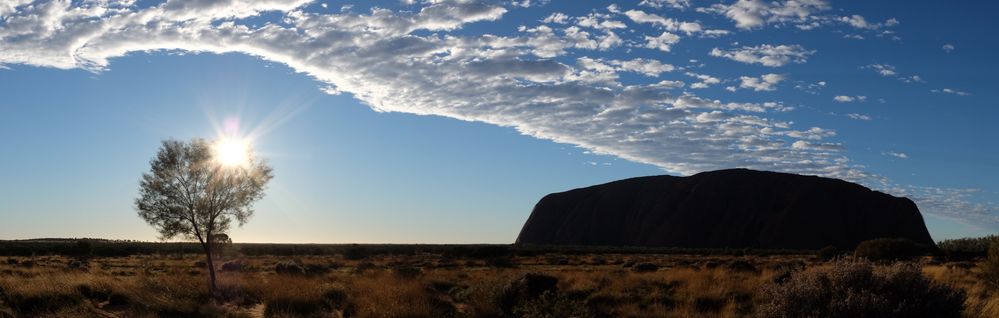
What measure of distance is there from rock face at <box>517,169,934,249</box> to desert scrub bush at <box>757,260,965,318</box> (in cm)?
9646

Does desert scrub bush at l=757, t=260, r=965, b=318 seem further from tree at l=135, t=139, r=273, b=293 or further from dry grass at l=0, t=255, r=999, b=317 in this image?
tree at l=135, t=139, r=273, b=293

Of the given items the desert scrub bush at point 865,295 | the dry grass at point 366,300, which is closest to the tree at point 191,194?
the dry grass at point 366,300

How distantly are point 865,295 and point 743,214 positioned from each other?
105183mm

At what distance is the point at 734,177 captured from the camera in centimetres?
11838

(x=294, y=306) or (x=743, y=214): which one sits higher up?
(x=743, y=214)

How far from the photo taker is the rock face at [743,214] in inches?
4092

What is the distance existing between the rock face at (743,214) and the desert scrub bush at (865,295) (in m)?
96.5

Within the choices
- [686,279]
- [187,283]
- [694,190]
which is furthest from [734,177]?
[187,283]

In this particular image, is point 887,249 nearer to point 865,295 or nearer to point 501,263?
point 501,263

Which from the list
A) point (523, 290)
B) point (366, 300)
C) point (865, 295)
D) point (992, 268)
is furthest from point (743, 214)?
point (865, 295)

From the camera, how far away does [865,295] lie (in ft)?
33.5

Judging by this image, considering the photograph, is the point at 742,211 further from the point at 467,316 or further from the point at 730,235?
the point at 467,316

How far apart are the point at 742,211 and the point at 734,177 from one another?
9.13 meters

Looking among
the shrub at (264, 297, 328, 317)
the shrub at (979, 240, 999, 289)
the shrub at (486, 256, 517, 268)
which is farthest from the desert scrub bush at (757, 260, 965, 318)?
the shrub at (486, 256, 517, 268)
